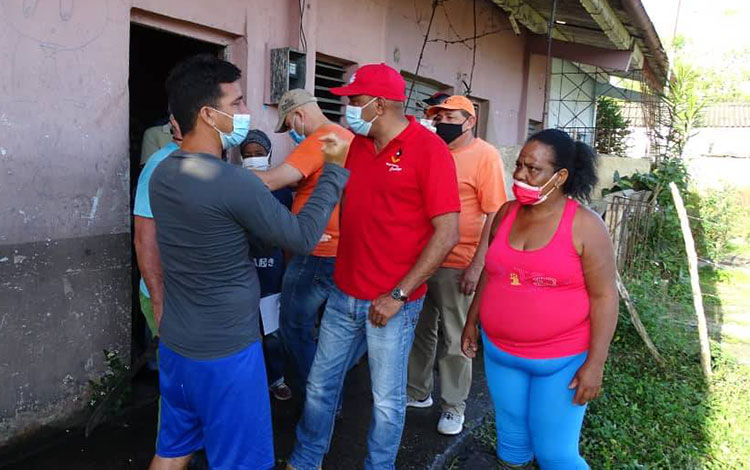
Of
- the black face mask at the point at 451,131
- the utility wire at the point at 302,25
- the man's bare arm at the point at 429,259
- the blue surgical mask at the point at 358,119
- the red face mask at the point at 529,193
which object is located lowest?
the man's bare arm at the point at 429,259

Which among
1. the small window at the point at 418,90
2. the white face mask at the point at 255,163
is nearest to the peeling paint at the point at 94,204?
the white face mask at the point at 255,163

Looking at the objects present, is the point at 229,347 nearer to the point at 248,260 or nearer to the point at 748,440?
the point at 248,260

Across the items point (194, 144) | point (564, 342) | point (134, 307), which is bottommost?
point (134, 307)

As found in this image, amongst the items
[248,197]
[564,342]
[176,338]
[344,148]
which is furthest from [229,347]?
[564,342]

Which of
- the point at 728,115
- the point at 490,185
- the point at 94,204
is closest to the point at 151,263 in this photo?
the point at 94,204

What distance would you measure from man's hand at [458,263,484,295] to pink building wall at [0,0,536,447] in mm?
2040

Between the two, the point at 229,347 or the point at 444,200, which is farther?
the point at 444,200

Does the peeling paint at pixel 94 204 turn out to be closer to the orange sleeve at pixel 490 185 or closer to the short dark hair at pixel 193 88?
the short dark hair at pixel 193 88

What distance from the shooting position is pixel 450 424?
359 cm

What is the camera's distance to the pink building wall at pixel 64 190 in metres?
3.03

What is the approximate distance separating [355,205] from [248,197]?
0.81 m

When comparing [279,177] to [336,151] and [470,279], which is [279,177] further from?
[470,279]

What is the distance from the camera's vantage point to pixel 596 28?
28.7 ft

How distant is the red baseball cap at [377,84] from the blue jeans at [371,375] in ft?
2.94
